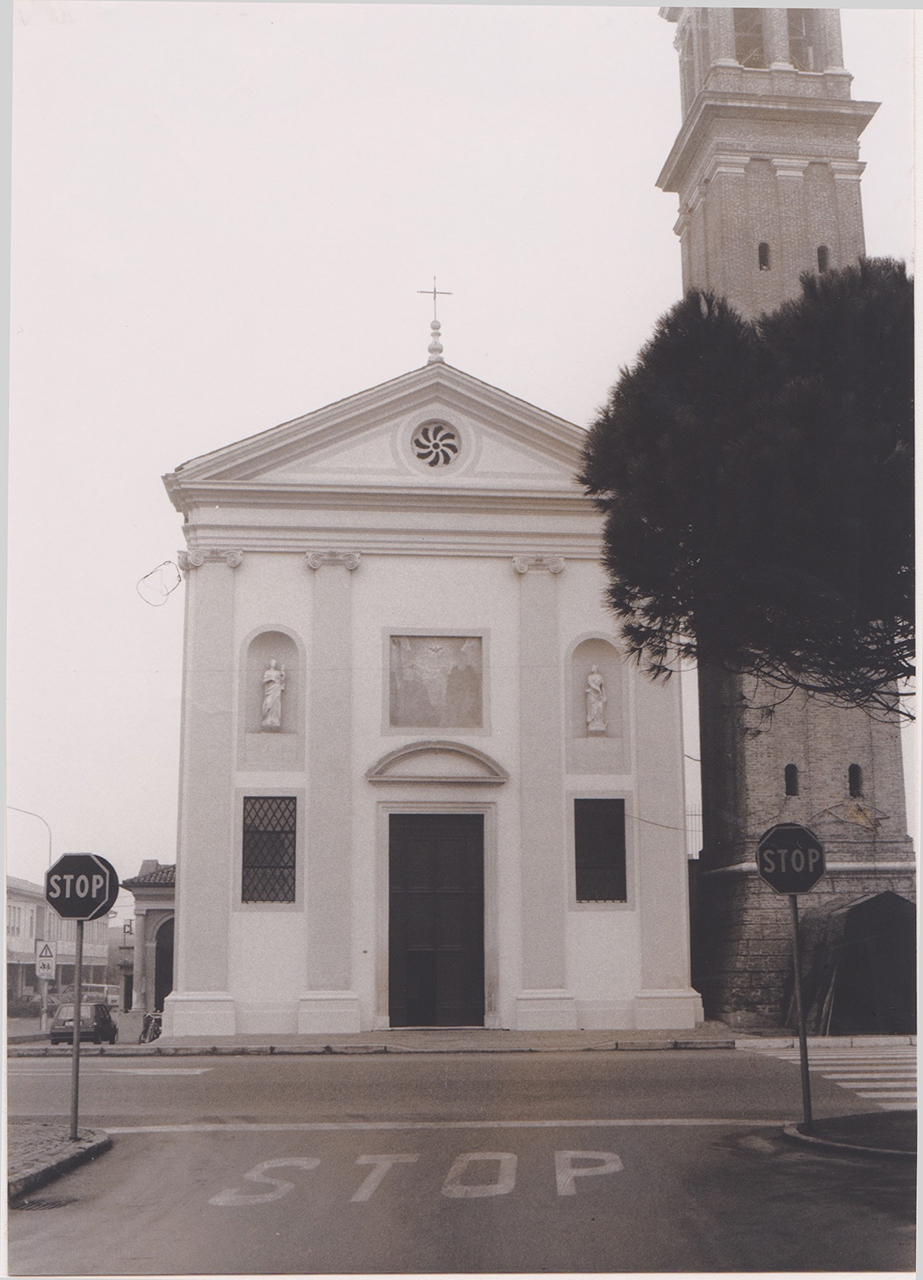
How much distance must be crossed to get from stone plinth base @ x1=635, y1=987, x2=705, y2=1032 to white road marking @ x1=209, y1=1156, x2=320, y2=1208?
97.9 inches

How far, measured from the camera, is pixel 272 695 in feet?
27.6

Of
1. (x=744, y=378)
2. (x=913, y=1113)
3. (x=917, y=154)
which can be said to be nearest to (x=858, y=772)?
(x=913, y=1113)

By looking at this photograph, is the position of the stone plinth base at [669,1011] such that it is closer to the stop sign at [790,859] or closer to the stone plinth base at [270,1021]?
the stop sign at [790,859]

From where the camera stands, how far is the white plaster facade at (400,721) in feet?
27.4

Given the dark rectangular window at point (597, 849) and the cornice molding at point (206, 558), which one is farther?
the dark rectangular window at point (597, 849)

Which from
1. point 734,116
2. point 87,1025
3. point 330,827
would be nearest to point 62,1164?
point 87,1025

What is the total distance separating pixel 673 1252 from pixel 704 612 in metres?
3.52

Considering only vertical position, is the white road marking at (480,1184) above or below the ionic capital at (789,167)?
below

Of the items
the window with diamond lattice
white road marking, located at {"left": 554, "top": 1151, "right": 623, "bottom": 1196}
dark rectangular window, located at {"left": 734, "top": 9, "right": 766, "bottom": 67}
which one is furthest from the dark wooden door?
dark rectangular window, located at {"left": 734, "top": 9, "right": 766, "bottom": 67}

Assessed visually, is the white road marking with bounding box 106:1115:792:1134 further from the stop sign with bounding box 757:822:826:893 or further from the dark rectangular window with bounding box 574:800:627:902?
the dark rectangular window with bounding box 574:800:627:902

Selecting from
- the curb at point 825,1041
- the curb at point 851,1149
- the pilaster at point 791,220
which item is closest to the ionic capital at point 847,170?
the pilaster at point 791,220

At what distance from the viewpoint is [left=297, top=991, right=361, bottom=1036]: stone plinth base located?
827 centimetres

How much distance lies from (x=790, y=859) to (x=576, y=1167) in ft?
7.74

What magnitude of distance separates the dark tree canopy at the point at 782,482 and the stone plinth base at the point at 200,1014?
144 inches
